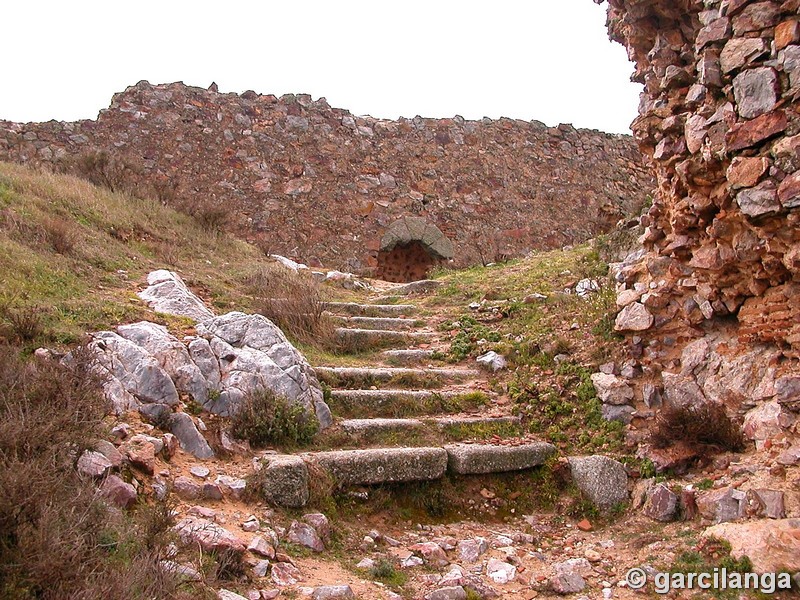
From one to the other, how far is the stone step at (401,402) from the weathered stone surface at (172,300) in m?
1.38

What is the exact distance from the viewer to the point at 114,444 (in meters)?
3.42

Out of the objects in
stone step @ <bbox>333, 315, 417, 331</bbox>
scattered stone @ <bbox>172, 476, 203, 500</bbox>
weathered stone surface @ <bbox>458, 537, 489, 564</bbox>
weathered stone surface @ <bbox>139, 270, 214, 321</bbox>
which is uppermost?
weathered stone surface @ <bbox>139, 270, 214, 321</bbox>

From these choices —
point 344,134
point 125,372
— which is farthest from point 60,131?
point 125,372

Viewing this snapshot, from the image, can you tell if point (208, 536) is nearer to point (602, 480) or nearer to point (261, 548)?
point (261, 548)

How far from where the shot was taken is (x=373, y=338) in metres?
6.83

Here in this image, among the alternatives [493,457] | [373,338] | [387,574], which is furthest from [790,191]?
[373,338]

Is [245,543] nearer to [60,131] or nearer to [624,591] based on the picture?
[624,591]

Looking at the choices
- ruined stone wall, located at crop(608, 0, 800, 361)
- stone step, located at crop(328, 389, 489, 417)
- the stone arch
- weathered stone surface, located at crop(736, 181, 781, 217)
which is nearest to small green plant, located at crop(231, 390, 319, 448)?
stone step, located at crop(328, 389, 489, 417)

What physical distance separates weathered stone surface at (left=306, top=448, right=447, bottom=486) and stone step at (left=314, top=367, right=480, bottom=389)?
1.19 m

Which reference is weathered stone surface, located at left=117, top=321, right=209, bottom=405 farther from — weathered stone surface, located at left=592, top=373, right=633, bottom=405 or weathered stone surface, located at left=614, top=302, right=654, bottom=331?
weathered stone surface, located at left=614, top=302, right=654, bottom=331

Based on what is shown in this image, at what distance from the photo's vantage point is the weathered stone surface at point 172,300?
5.46 meters

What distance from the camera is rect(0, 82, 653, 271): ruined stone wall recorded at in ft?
37.7

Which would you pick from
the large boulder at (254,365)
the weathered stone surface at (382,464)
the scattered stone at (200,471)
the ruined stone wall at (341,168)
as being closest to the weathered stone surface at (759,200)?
the weathered stone surface at (382,464)

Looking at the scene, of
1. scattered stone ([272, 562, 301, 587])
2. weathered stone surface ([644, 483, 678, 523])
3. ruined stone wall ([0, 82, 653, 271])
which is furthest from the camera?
ruined stone wall ([0, 82, 653, 271])
